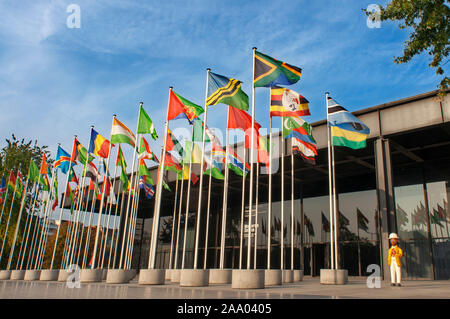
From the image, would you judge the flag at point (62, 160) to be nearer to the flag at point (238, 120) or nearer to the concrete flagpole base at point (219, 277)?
the concrete flagpole base at point (219, 277)

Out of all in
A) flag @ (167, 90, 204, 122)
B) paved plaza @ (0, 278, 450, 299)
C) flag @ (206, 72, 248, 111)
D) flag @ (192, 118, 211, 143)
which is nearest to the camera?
paved plaza @ (0, 278, 450, 299)

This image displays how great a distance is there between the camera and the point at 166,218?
41.5 meters

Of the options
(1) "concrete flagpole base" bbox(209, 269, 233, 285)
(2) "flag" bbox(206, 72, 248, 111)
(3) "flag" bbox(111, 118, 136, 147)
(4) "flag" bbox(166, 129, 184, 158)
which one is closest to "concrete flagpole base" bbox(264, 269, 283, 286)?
(1) "concrete flagpole base" bbox(209, 269, 233, 285)

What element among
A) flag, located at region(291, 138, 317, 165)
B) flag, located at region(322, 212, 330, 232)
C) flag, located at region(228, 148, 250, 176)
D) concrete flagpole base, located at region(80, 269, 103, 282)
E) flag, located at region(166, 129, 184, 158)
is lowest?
concrete flagpole base, located at region(80, 269, 103, 282)

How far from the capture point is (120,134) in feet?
70.2

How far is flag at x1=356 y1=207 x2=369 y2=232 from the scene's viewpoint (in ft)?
83.8

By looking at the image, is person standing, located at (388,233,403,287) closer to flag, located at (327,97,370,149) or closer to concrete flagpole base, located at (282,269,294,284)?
flag, located at (327,97,370,149)

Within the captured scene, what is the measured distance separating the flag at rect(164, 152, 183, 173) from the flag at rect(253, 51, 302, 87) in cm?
894

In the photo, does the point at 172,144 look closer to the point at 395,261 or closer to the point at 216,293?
the point at 216,293

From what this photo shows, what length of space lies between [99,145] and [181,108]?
8.37 m

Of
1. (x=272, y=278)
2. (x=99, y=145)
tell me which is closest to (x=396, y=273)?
(x=272, y=278)

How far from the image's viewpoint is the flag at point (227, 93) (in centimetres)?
1569
